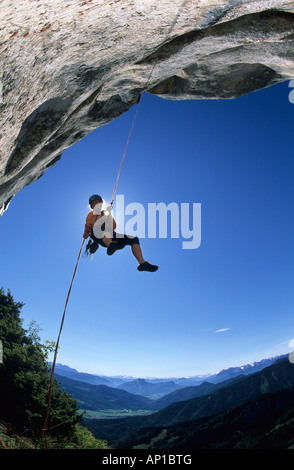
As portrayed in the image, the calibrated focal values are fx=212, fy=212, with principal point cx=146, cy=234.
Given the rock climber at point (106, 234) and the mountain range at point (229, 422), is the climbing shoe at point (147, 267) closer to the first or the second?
the rock climber at point (106, 234)

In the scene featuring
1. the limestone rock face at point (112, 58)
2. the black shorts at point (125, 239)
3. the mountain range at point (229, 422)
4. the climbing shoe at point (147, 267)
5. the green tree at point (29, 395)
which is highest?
the limestone rock face at point (112, 58)

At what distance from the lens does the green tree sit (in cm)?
1108

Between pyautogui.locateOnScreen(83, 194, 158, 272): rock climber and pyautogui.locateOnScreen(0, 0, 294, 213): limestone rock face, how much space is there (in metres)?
1.87

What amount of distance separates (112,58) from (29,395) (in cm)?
1529

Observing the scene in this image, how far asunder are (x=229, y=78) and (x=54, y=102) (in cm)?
494

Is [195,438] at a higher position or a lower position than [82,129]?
lower

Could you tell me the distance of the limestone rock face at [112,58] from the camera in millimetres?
2745

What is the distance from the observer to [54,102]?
3756 mm

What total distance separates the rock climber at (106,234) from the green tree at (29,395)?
30.6ft

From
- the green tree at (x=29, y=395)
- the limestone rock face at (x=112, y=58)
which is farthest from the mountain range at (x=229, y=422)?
the limestone rock face at (x=112, y=58)

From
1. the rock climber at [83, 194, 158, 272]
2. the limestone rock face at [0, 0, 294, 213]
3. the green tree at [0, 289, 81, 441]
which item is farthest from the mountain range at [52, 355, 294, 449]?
the limestone rock face at [0, 0, 294, 213]

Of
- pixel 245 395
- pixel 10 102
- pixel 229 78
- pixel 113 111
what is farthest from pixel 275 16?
pixel 245 395

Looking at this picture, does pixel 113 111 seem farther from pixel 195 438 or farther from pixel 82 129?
pixel 195 438

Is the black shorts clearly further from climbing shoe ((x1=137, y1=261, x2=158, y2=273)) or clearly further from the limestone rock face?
the limestone rock face
